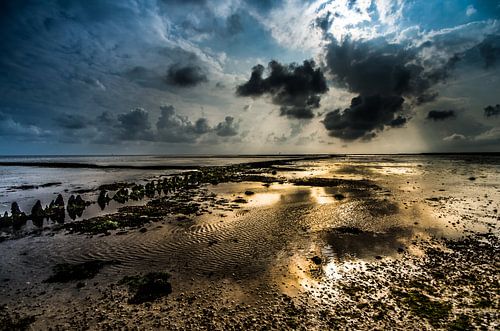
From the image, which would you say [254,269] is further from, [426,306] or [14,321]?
[14,321]

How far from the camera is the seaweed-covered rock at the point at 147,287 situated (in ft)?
36.0

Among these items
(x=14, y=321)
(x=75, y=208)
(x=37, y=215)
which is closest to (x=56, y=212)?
(x=37, y=215)

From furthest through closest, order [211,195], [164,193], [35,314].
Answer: [164,193] < [211,195] < [35,314]

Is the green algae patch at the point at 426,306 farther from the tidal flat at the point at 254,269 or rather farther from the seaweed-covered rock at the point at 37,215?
the seaweed-covered rock at the point at 37,215

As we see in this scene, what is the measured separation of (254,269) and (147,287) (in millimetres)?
5209

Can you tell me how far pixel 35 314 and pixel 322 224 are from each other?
18.5 m

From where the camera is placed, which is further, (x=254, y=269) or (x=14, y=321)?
(x=254, y=269)

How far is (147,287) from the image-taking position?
11.5 metres

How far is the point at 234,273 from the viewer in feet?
43.7

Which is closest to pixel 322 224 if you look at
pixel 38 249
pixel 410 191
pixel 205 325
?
pixel 205 325

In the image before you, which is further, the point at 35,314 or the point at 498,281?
the point at 498,281

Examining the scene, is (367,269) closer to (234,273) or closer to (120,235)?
(234,273)

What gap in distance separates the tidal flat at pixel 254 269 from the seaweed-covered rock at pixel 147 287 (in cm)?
5

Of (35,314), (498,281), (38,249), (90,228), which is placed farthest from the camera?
(90,228)
